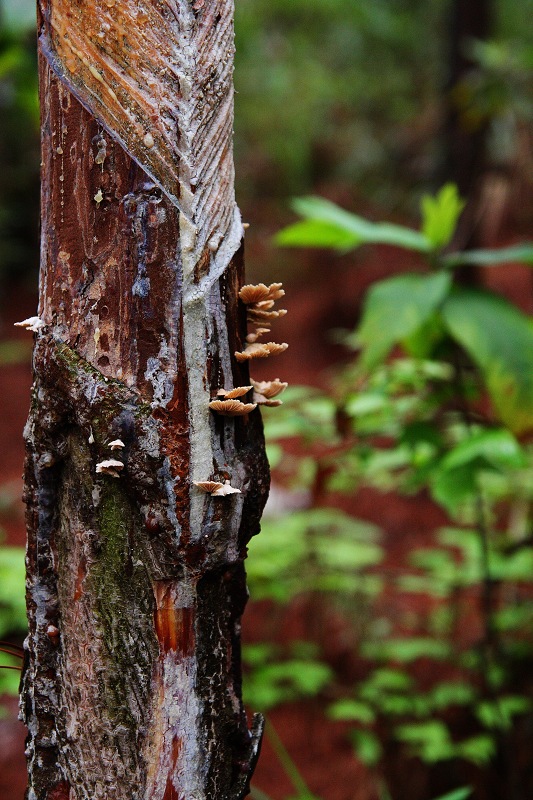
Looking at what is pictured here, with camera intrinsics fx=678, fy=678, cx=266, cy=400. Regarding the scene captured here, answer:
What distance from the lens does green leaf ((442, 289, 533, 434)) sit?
1.66 meters

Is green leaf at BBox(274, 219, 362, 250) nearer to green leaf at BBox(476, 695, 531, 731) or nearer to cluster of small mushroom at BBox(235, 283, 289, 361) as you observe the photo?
cluster of small mushroom at BBox(235, 283, 289, 361)

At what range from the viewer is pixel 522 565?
124 inches

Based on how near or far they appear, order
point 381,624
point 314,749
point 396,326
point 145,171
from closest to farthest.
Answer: point 145,171, point 396,326, point 314,749, point 381,624

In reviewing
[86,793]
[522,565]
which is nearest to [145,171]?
[86,793]

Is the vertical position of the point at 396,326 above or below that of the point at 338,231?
below

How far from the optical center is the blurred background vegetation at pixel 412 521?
200cm

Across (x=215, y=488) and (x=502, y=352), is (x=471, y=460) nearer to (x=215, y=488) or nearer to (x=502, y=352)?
(x=502, y=352)

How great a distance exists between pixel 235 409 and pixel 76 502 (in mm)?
268

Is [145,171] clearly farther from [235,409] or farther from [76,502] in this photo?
[76,502]

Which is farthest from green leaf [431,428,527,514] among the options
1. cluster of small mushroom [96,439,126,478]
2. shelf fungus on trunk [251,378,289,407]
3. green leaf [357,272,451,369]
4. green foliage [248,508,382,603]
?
green foliage [248,508,382,603]

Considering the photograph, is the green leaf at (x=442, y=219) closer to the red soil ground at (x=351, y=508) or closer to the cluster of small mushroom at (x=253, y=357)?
the cluster of small mushroom at (x=253, y=357)

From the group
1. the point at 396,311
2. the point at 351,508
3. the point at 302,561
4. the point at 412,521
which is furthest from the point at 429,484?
the point at 351,508

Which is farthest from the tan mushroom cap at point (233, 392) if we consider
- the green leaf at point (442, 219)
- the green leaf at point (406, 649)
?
the green leaf at point (406, 649)

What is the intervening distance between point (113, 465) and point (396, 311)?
100 cm
